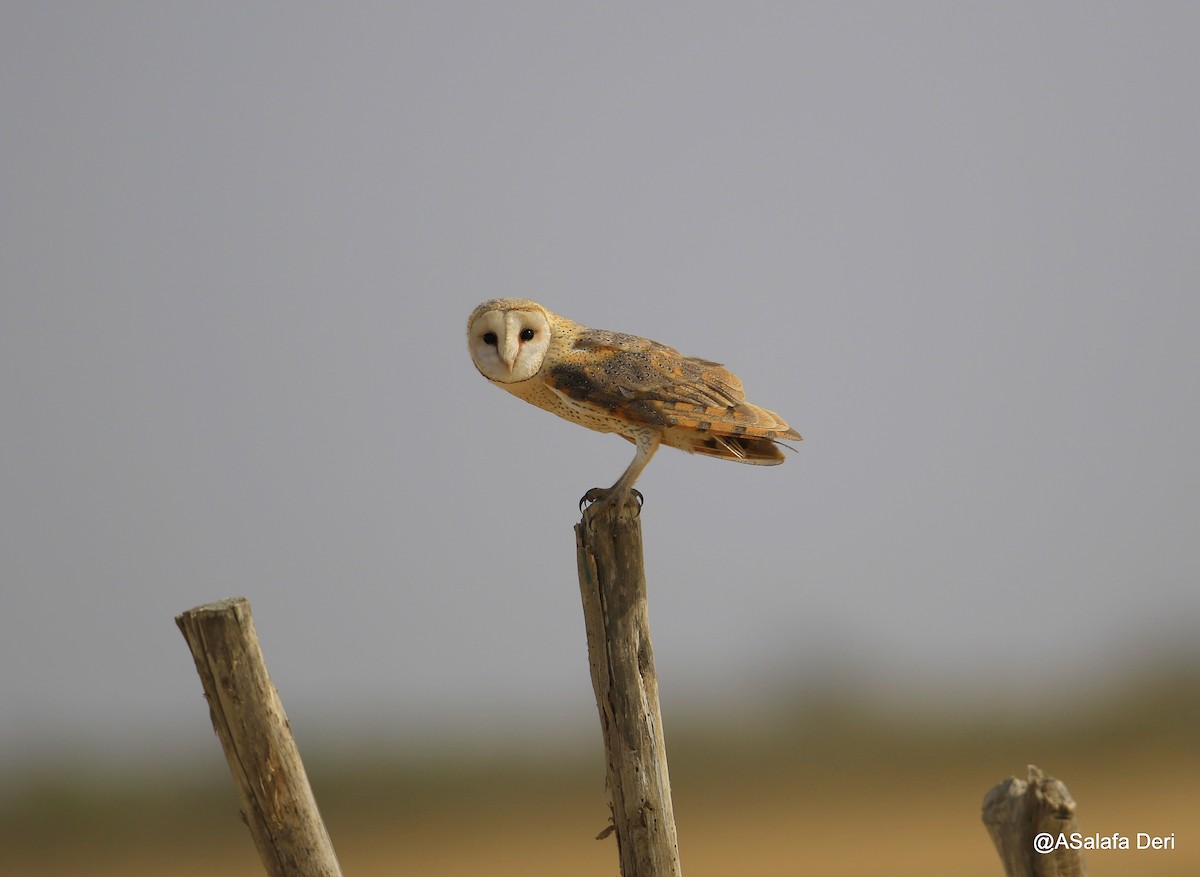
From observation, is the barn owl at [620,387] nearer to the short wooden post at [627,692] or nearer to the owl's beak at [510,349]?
the owl's beak at [510,349]

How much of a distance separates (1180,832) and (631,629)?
16.2ft

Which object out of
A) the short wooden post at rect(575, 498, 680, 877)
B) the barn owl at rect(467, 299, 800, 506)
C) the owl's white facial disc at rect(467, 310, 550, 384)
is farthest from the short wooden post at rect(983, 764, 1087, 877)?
the owl's white facial disc at rect(467, 310, 550, 384)

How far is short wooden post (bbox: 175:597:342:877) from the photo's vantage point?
282 cm

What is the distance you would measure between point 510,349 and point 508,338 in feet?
0.10

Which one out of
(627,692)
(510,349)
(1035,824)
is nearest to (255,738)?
(627,692)

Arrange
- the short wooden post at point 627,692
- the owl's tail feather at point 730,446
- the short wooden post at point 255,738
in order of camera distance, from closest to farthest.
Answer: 1. the short wooden post at point 255,738
2. the short wooden post at point 627,692
3. the owl's tail feather at point 730,446

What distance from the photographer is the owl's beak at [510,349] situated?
10.3 ft

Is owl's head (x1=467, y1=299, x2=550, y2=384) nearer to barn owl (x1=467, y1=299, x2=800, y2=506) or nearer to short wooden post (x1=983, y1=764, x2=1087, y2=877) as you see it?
barn owl (x1=467, y1=299, x2=800, y2=506)

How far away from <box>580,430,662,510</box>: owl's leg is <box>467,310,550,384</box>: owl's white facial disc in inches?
14.9

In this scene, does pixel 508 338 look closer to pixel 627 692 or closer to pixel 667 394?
pixel 667 394

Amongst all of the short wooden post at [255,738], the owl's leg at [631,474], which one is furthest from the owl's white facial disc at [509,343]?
the short wooden post at [255,738]

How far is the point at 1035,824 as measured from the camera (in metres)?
2.32

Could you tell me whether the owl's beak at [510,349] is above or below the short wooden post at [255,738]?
above

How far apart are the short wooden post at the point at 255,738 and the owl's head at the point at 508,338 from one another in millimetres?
942
